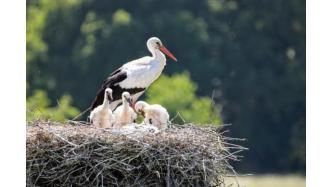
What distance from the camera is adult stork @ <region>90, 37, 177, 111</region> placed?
9.18 m

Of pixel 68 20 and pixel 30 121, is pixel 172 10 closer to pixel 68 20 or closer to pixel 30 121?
pixel 68 20

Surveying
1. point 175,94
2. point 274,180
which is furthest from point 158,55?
point 274,180

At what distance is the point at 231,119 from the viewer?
28547mm

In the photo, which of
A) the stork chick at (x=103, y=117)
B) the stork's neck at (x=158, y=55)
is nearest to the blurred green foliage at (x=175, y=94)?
the stork's neck at (x=158, y=55)

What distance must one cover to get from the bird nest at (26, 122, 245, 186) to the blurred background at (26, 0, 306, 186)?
19046 millimetres

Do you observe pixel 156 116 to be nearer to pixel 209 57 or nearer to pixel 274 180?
pixel 274 180

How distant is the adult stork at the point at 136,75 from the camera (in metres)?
9.18

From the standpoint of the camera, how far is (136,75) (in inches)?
364

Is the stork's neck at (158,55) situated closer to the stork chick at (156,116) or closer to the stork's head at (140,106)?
the stork's head at (140,106)

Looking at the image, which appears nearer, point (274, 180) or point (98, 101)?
point (98, 101)

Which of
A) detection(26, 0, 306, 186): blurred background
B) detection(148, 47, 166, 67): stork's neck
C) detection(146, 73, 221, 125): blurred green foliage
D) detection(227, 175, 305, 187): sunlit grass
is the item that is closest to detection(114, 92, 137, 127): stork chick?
detection(148, 47, 166, 67): stork's neck

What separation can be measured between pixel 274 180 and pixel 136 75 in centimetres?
1779

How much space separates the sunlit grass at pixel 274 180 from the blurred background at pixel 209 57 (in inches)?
17.1
